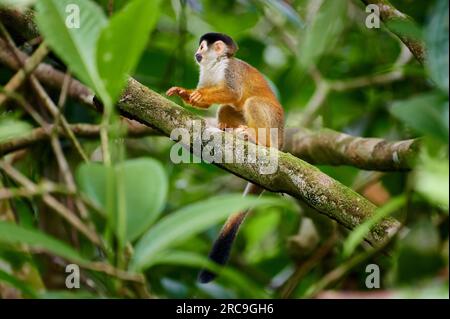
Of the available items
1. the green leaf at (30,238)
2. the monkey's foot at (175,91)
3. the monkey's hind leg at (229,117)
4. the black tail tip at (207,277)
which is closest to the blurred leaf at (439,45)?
the green leaf at (30,238)

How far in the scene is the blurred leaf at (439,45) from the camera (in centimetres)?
100

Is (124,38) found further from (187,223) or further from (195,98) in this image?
(195,98)

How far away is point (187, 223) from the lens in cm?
98

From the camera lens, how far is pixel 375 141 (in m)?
2.70

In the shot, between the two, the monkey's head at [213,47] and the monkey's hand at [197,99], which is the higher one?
the monkey's head at [213,47]

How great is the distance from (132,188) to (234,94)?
2.04 m

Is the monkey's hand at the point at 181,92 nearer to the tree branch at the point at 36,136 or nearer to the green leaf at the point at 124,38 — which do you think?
the tree branch at the point at 36,136

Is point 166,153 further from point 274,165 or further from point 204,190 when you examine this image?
point 274,165

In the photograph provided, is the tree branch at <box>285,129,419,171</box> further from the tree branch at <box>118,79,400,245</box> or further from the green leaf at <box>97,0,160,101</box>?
the green leaf at <box>97,0,160,101</box>

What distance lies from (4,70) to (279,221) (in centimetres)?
170

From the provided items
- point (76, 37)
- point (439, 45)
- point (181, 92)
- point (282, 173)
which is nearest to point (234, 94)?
point (181, 92)

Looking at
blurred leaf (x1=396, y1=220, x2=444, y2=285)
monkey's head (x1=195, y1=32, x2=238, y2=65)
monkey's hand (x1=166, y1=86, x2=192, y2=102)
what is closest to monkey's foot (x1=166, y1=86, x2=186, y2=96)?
monkey's hand (x1=166, y1=86, x2=192, y2=102)
